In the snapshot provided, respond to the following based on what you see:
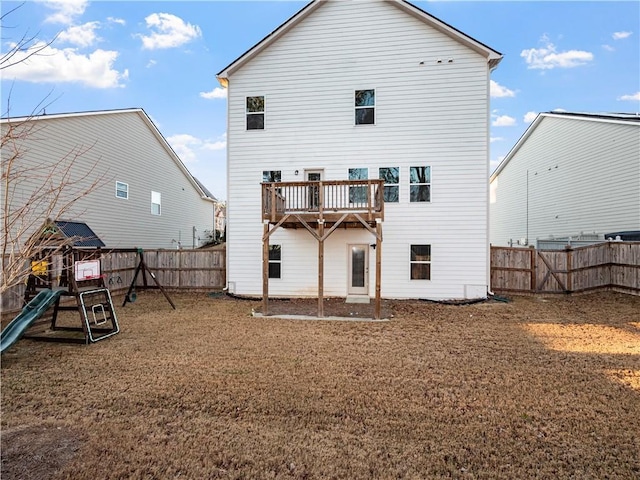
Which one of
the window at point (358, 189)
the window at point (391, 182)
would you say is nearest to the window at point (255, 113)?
the window at point (358, 189)

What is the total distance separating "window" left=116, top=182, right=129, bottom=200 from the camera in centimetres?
1477

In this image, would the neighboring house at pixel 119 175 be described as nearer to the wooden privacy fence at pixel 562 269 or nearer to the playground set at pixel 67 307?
the playground set at pixel 67 307

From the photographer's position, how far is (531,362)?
5.47m

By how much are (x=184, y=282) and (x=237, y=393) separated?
10169 mm

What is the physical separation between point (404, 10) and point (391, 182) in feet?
19.1

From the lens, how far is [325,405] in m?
3.92

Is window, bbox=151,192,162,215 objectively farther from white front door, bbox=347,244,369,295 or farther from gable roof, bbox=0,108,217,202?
white front door, bbox=347,244,369,295

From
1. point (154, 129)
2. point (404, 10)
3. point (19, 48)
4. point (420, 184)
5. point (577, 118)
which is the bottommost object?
point (19, 48)

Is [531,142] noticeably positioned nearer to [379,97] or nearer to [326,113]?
[379,97]

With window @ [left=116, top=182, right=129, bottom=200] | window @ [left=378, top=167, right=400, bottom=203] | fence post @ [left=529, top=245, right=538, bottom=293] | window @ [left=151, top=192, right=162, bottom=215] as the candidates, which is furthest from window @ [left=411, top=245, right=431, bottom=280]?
window @ [left=151, top=192, right=162, bottom=215]

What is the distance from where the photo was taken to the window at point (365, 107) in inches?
452

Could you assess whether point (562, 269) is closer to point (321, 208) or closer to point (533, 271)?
point (533, 271)

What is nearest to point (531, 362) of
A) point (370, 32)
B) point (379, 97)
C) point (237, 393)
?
point (237, 393)

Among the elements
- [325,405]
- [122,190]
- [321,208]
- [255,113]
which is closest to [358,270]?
[321,208]
